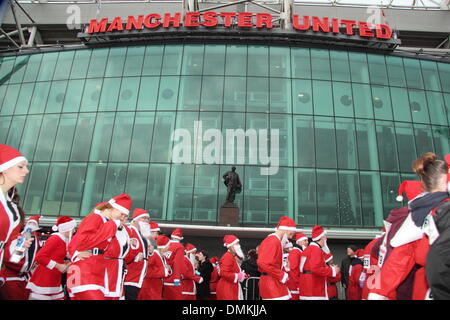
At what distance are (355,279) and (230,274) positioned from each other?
3.74 m

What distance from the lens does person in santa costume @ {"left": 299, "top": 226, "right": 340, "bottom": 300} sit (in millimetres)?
6148

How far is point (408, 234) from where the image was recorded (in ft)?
8.57

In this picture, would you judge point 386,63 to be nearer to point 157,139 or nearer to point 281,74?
point 281,74

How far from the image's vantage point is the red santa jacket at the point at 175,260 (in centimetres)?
756

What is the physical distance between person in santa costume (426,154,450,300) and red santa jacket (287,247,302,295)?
435cm

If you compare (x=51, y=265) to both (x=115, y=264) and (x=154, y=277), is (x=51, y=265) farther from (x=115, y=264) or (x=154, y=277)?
(x=154, y=277)

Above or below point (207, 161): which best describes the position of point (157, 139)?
above

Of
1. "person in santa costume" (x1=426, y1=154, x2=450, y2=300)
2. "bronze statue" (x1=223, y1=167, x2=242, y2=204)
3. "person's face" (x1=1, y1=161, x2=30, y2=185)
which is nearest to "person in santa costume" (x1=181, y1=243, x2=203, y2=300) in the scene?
"person's face" (x1=1, y1=161, x2=30, y2=185)

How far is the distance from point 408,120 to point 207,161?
1311cm

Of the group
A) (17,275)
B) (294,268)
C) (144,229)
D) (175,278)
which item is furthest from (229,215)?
(17,275)

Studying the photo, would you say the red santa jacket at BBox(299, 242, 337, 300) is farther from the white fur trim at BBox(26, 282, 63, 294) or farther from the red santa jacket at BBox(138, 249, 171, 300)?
the white fur trim at BBox(26, 282, 63, 294)
